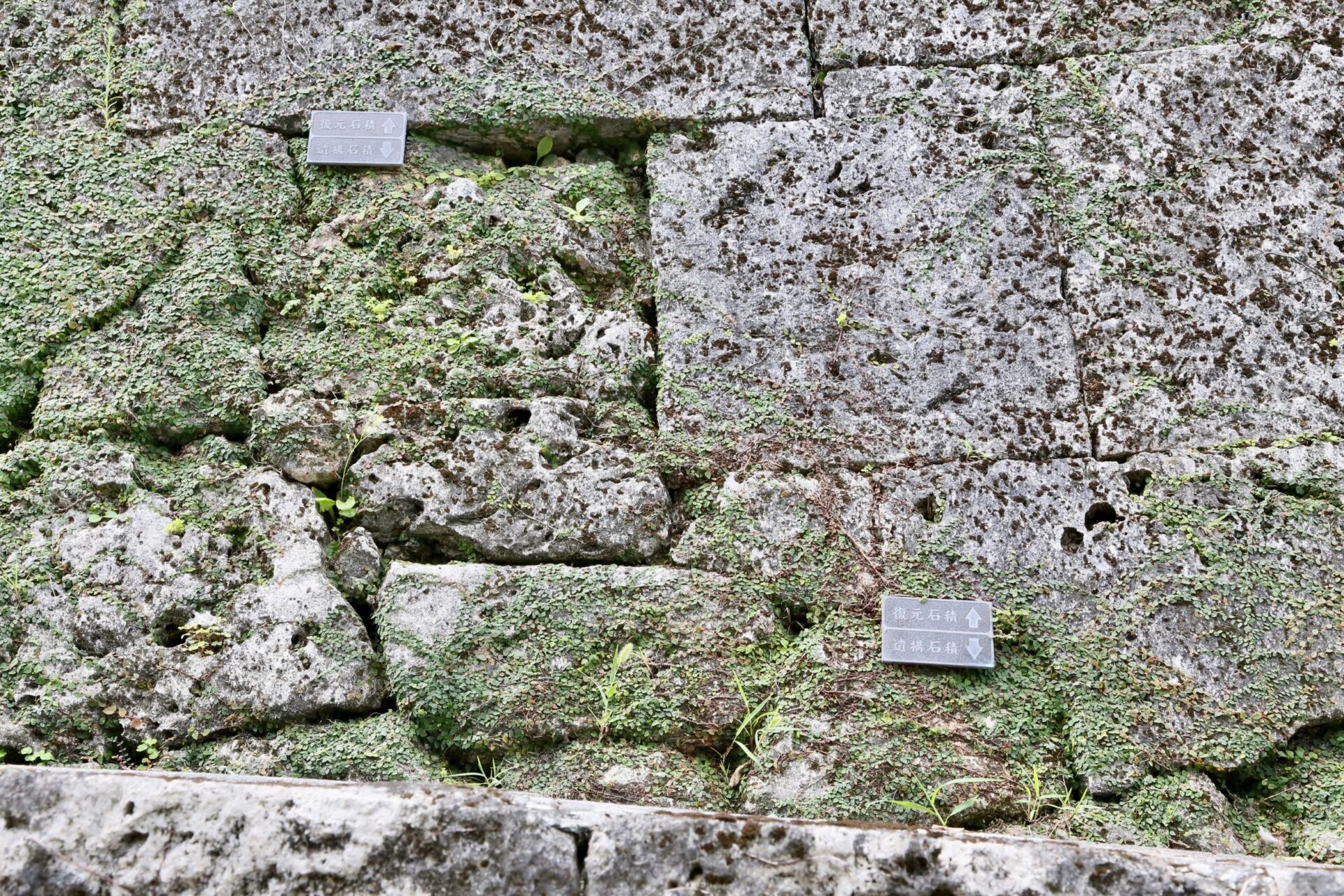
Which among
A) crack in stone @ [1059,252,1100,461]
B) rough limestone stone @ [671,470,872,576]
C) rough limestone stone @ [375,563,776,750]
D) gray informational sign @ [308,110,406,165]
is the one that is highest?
gray informational sign @ [308,110,406,165]

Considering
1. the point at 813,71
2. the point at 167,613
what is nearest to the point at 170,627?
the point at 167,613

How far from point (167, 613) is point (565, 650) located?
0.95m

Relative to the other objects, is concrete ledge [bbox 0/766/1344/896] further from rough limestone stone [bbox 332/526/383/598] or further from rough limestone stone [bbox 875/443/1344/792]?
rough limestone stone [bbox 332/526/383/598]

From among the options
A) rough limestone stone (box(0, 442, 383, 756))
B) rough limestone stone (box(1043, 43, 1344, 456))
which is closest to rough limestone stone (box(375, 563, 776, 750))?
rough limestone stone (box(0, 442, 383, 756))

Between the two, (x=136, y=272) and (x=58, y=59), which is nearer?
(x=136, y=272)

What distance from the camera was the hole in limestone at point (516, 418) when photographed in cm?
287

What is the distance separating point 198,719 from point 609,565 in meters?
1.01

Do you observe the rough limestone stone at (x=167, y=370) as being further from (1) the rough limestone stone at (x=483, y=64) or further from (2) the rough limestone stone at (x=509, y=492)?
(1) the rough limestone stone at (x=483, y=64)

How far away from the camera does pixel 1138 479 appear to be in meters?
→ 2.80

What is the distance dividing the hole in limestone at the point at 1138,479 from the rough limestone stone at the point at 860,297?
13cm

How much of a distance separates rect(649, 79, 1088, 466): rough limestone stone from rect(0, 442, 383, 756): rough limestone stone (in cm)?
100

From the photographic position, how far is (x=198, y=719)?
2.52 m

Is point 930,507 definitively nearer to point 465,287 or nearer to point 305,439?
point 465,287

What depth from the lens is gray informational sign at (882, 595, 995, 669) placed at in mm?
2607
